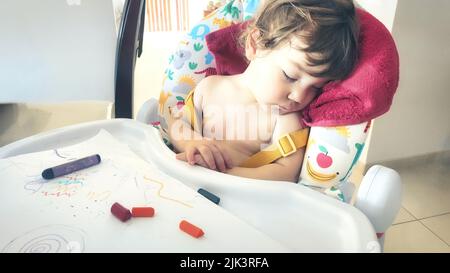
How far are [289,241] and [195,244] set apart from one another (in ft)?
0.39

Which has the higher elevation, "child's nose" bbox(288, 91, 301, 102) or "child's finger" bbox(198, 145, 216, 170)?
"child's nose" bbox(288, 91, 301, 102)

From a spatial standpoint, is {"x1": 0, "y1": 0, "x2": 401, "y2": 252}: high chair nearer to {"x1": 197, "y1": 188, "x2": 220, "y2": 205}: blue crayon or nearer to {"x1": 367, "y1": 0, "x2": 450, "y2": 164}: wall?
{"x1": 197, "y1": 188, "x2": 220, "y2": 205}: blue crayon

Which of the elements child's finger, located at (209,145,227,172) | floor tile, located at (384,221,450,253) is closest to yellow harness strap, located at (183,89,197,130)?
child's finger, located at (209,145,227,172)

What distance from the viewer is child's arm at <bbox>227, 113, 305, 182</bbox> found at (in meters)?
0.56

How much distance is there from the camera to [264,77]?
58cm

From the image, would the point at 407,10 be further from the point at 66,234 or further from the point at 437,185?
the point at 66,234

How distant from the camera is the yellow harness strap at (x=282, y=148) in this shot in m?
0.57

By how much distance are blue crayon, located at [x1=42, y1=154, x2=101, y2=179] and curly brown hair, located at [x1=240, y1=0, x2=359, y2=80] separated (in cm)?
33

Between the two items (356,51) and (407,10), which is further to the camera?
(407,10)

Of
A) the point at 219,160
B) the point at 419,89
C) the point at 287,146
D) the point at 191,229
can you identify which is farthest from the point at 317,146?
the point at 419,89

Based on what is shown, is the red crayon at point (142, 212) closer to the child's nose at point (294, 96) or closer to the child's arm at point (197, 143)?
the child's arm at point (197, 143)

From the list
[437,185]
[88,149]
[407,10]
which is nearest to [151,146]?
[88,149]

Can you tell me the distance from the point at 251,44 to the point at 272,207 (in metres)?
0.29

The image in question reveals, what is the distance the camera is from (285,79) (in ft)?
1.81
